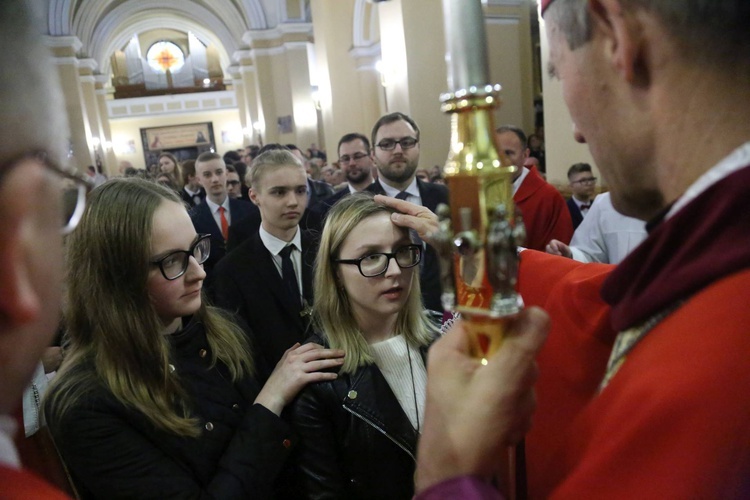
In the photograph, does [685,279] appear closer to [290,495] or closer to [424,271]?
[290,495]

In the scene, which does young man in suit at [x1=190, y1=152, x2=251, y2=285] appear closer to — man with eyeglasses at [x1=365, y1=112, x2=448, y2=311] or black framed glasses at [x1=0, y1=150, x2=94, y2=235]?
man with eyeglasses at [x1=365, y1=112, x2=448, y2=311]

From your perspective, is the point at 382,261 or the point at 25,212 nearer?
the point at 25,212

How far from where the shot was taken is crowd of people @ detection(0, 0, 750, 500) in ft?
1.78

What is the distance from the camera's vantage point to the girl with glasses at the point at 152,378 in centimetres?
123

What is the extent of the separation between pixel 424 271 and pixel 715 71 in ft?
6.32

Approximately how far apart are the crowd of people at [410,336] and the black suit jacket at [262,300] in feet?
2.04

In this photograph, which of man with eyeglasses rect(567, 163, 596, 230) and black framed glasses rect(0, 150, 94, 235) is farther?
man with eyeglasses rect(567, 163, 596, 230)

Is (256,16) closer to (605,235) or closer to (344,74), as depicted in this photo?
(344,74)

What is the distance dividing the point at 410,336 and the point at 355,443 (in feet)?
1.33

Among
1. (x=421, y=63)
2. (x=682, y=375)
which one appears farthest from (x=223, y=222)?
(x=682, y=375)

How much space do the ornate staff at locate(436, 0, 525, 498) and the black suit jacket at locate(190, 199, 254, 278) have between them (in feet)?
10.7

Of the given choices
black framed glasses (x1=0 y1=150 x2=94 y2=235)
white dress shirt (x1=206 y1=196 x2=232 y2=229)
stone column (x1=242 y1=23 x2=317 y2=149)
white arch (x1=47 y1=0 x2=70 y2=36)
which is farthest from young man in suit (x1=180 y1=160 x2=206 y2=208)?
white arch (x1=47 y1=0 x2=70 y2=36)

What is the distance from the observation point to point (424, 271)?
8.29ft

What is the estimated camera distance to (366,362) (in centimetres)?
155
